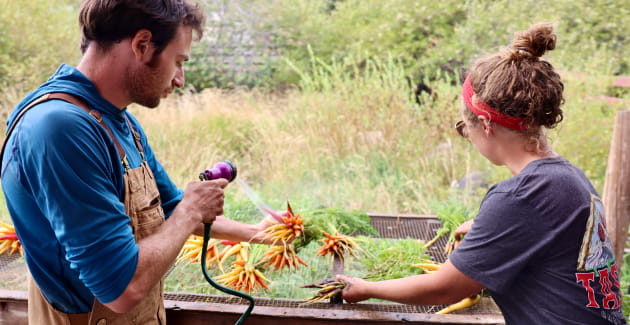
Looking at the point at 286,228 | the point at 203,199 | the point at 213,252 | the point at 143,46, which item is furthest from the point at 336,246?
the point at 143,46

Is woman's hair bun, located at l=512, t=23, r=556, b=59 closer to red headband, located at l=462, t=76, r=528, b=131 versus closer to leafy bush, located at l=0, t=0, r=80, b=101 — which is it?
red headband, located at l=462, t=76, r=528, b=131

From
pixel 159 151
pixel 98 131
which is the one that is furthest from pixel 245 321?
pixel 159 151

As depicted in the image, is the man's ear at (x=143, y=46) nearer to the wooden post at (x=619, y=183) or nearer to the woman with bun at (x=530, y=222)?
the woman with bun at (x=530, y=222)

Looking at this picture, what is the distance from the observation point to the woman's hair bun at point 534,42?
5.58 ft

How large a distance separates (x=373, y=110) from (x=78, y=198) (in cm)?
587

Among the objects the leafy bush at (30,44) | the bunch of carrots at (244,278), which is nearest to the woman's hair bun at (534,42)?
the bunch of carrots at (244,278)

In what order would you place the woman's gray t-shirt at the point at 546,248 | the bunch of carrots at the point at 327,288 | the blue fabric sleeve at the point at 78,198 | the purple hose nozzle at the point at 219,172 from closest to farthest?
the blue fabric sleeve at the point at 78,198 → the woman's gray t-shirt at the point at 546,248 → the purple hose nozzle at the point at 219,172 → the bunch of carrots at the point at 327,288

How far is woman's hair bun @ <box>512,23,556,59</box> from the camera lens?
1.70 meters

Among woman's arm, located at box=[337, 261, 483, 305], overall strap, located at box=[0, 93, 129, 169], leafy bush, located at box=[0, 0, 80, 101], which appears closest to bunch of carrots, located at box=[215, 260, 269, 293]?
woman's arm, located at box=[337, 261, 483, 305]

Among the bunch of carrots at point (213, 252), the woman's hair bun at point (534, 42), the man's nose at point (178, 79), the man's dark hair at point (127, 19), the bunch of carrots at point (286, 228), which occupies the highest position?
the man's dark hair at point (127, 19)

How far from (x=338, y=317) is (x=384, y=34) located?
10169 millimetres

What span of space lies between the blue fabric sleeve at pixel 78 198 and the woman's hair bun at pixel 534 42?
4.23 ft

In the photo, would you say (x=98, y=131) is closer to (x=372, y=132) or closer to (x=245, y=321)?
(x=245, y=321)

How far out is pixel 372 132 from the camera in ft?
22.6
